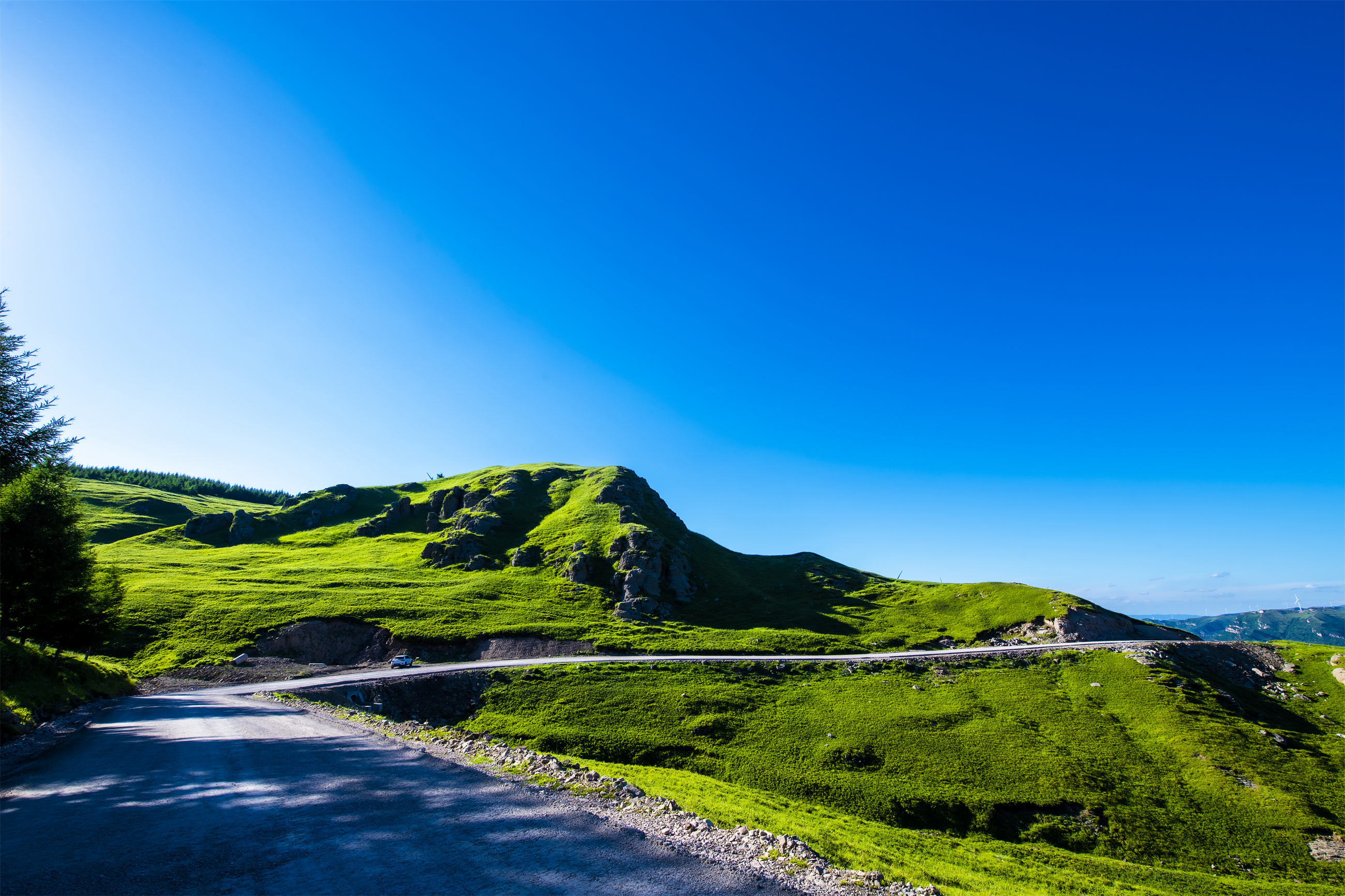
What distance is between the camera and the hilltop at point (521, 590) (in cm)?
7431

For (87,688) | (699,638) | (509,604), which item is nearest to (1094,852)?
(699,638)

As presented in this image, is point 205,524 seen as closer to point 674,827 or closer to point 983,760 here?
point 674,827

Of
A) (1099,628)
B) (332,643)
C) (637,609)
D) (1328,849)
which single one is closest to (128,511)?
(332,643)

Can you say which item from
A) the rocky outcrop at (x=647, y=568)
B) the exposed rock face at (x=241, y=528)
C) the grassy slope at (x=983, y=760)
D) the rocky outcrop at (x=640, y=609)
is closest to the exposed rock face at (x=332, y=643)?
the grassy slope at (x=983, y=760)

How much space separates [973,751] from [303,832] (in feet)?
161

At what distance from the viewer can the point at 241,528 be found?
490ft

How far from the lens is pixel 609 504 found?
140 metres

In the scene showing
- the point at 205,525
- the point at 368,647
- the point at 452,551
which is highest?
the point at 205,525

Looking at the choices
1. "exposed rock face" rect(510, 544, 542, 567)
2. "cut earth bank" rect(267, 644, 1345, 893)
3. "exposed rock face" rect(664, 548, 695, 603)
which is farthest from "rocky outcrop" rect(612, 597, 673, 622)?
"cut earth bank" rect(267, 644, 1345, 893)

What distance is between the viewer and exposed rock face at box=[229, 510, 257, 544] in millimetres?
147125

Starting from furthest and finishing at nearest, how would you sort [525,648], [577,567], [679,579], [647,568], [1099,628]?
[679,579]
[577,567]
[647,568]
[1099,628]
[525,648]

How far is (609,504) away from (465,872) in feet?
424

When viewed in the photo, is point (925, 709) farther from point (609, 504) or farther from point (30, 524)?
point (609, 504)

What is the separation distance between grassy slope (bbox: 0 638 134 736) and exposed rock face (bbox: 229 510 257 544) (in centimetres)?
12199
